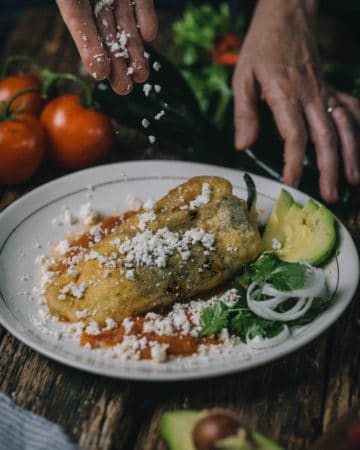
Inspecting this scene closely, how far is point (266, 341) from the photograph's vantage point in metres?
2.55

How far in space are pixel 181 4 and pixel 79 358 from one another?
407 centimetres

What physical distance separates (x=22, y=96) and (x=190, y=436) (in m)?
2.69

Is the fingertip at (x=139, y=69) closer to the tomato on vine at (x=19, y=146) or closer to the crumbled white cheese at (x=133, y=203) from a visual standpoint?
the crumbled white cheese at (x=133, y=203)

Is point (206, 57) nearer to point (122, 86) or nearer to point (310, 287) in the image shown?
point (122, 86)

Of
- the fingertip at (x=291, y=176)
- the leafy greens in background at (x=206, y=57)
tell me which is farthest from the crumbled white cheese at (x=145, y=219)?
the leafy greens in background at (x=206, y=57)

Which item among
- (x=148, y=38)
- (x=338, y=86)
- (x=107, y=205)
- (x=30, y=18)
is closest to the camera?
(x=148, y=38)

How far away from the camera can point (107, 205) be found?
11.5 feet

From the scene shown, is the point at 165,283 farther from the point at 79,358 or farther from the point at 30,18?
the point at 30,18

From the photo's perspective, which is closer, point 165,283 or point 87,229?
point 165,283

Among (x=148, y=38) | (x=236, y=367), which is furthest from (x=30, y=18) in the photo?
(x=236, y=367)

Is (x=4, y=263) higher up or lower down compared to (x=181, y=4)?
higher up

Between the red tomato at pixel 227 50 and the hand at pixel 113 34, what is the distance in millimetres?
1441

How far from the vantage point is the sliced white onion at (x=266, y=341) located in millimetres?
2555

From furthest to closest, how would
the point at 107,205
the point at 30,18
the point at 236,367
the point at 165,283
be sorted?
the point at 30,18, the point at 107,205, the point at 165,283, the point at 236,367
